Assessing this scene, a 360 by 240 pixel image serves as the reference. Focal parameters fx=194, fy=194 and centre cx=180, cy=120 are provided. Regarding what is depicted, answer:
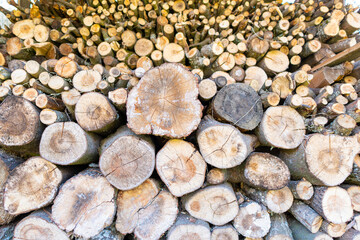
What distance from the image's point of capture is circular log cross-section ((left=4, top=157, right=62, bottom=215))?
5.96 feet

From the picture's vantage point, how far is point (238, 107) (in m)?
1.99

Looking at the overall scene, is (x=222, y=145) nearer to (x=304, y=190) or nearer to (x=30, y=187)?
(x=304, y=190)

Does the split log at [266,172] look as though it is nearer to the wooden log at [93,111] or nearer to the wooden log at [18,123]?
the wooden log at [93,111]

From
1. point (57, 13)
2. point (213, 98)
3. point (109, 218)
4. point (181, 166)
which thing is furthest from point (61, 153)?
point (57, 13)

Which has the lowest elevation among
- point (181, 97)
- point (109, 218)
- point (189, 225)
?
point (189, 225)

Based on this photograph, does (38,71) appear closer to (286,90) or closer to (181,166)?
(181,166)

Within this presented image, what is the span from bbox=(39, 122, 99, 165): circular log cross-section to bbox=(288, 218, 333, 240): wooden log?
2.51 meters

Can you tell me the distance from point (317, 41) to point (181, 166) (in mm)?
2532

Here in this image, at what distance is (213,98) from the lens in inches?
81.4

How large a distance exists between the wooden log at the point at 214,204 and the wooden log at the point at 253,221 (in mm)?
121

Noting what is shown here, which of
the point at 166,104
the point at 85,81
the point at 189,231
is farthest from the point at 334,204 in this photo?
the point at 85,81

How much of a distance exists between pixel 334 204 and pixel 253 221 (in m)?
0.86

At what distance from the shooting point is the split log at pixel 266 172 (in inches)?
73.6

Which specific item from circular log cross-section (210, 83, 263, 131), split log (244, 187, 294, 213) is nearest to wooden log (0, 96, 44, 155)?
circular log cross-section (210, 83, 263, 131)
